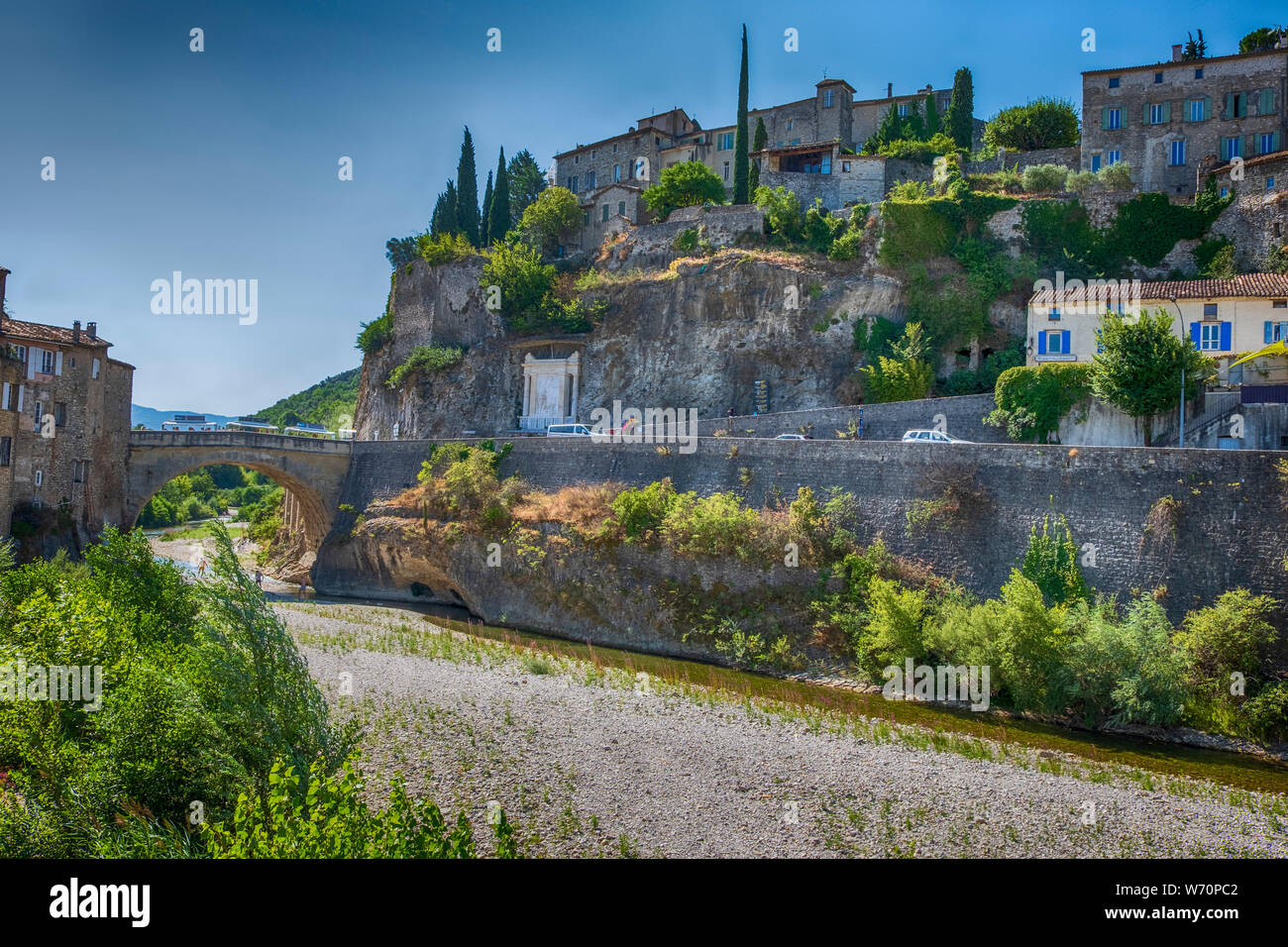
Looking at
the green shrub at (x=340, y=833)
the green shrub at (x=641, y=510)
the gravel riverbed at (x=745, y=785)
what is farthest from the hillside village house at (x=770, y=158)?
the green shrub at (x=340, y=833)

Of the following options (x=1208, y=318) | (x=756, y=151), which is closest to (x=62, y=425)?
(x=756, y=151)

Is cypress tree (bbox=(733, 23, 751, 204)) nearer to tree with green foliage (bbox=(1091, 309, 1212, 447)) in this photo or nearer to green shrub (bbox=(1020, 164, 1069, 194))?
green shrub (bbox=(1020, 164, 1069, 194))

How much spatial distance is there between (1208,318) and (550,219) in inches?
1427

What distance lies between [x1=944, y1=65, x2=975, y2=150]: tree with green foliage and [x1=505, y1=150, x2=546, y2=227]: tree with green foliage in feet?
95.8

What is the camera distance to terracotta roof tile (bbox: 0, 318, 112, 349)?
32.7m

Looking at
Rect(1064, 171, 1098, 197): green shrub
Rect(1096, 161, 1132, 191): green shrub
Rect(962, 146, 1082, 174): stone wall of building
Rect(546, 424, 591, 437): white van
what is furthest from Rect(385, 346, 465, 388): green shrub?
Rect(1096, 161, 1132, 191): green shrub

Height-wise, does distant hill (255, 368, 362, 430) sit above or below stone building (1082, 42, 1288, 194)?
below

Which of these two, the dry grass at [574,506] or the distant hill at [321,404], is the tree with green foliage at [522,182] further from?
the dry grass at [574,506]

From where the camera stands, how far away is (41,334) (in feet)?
110

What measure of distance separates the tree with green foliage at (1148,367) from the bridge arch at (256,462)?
32.0 meters

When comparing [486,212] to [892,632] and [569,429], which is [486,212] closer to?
[569,429]
